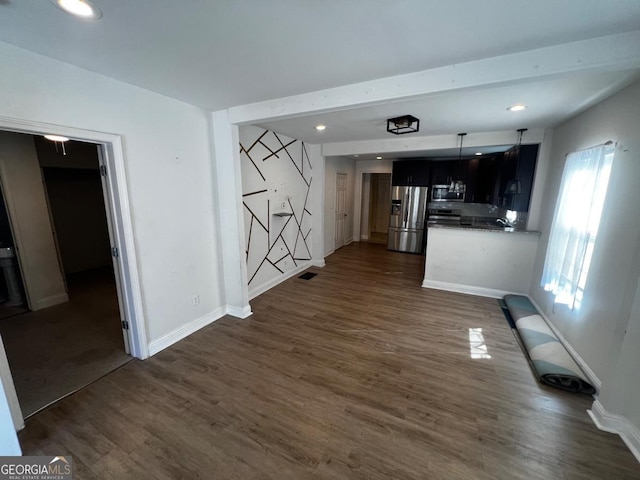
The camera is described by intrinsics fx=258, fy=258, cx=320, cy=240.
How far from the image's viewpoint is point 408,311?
11.6 feet

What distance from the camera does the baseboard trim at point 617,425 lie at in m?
1.65

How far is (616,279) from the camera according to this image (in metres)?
1.99

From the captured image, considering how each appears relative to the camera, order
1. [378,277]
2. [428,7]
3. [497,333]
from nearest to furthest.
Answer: [428,7], [497,333], [378,277]

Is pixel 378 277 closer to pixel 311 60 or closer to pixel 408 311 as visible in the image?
pixel 408 311

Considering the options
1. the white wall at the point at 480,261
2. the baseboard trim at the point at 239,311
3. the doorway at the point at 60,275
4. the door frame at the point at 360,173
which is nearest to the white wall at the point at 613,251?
the white wall at the point at 480,261

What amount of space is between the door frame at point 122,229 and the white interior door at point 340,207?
4797 mm

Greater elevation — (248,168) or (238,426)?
(248,168)

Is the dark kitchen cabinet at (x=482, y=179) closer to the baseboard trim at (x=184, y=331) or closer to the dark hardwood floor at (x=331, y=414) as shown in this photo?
the dark hardwood floor at (x=331, y=414)

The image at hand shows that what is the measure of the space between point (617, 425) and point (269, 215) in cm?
413

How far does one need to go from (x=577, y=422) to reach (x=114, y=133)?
4.22m

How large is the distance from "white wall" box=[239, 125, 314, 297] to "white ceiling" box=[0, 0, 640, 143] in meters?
1.42

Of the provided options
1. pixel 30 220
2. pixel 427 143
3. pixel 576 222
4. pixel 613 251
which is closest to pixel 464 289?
pixel 576 222

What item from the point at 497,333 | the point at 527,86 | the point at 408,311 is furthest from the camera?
the point at 408,311

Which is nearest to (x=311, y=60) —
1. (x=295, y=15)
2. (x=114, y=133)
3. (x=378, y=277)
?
(x=295, y=15)
